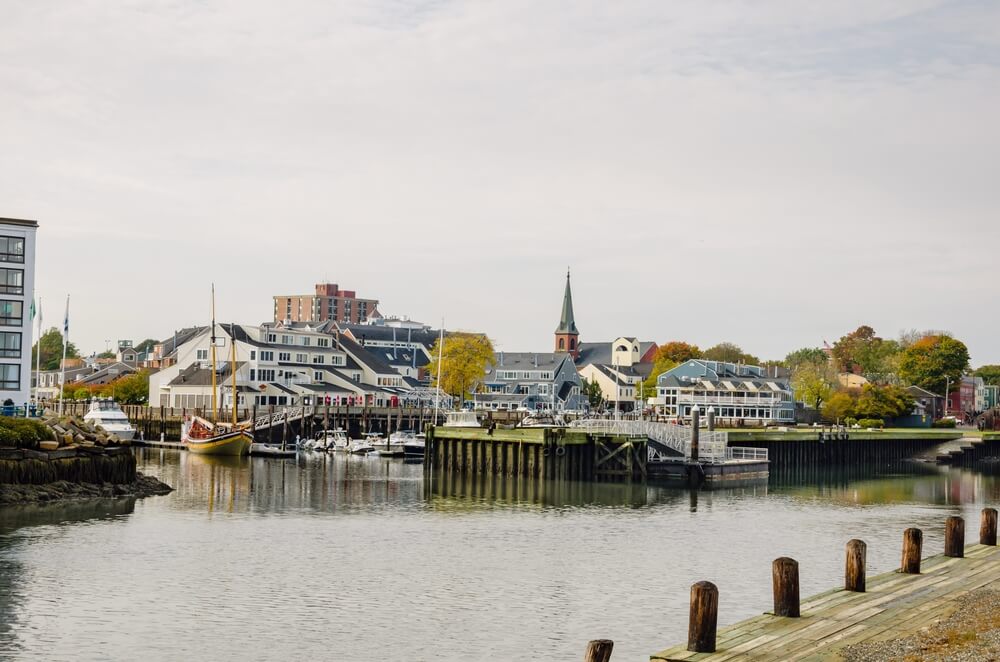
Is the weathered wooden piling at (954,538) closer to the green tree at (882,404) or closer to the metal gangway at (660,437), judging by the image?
the metal gangway at (660,437)

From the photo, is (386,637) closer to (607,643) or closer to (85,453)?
(607,643)

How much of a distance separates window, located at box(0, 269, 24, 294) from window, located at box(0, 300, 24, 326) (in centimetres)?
79

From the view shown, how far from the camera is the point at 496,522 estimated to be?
58.7 meters

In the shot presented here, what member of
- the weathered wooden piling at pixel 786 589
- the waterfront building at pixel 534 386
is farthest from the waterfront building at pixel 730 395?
the weathered wooden piling at pixel 786 589

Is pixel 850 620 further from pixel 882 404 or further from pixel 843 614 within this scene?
pixel 882 404

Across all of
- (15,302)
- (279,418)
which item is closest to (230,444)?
(279,418)

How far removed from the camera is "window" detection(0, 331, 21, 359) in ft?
266

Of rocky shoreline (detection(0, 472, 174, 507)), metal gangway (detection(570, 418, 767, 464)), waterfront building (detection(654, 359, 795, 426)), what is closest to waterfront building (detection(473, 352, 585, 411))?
waterfront building (detection(654, 359, 795, 426))

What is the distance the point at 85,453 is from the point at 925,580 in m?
46.1

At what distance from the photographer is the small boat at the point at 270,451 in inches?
4301

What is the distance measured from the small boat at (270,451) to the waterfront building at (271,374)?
93.5 ft

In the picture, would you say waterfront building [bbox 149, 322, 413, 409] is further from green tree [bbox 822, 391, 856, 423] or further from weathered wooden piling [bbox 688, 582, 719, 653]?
weathered wooden piling [bbox 688, 582, 719, 653]

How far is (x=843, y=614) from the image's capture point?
26.5 metres

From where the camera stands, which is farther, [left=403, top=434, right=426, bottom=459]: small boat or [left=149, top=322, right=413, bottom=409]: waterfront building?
[left=149, top=322, right=413, bottom=409]: waterfront building
